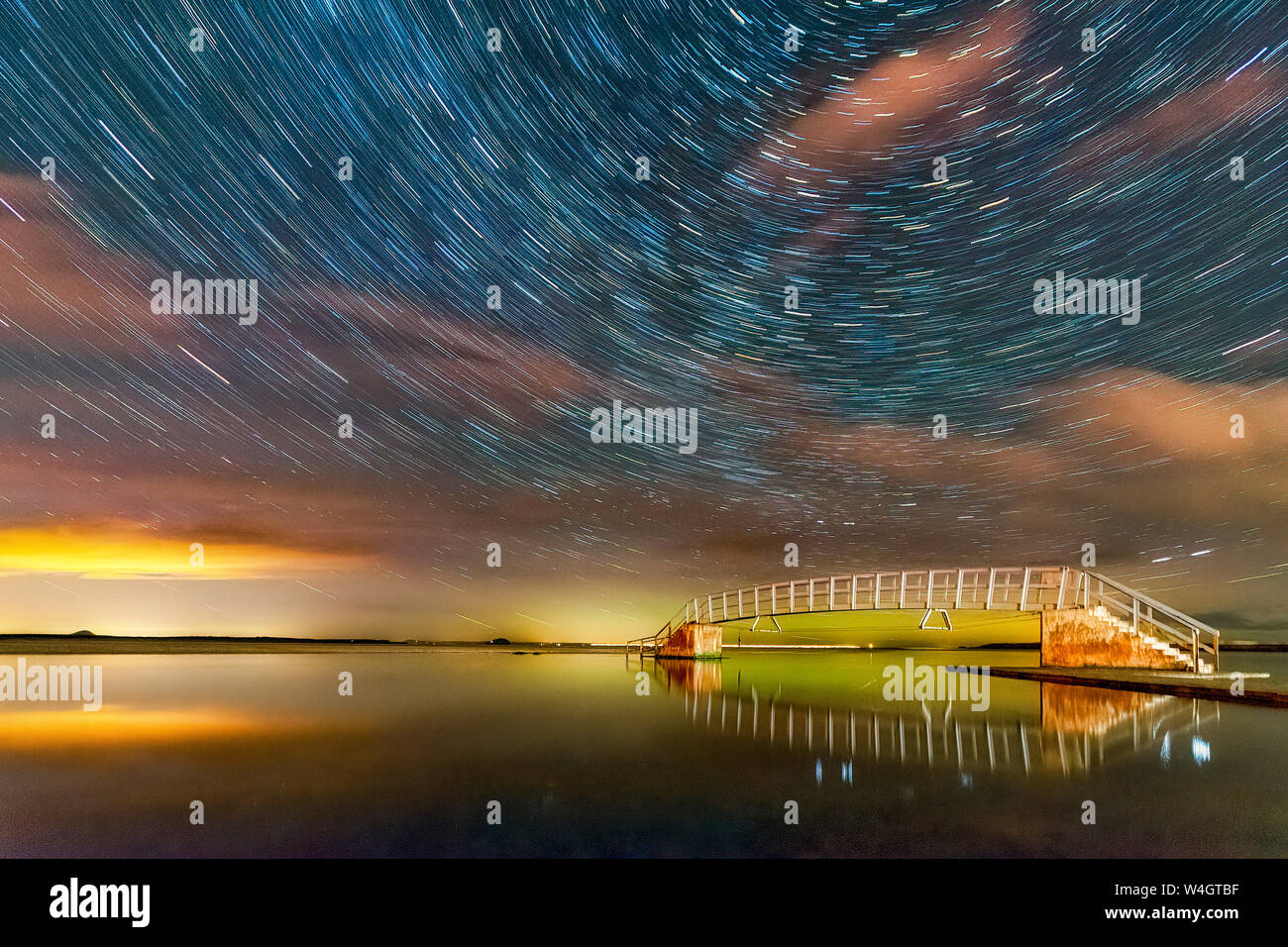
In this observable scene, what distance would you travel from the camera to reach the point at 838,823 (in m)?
9.80

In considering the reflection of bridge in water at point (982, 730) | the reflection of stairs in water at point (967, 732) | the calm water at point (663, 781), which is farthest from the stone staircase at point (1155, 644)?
the calm water at point (663, 781)

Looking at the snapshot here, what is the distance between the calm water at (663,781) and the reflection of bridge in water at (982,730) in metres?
0.11

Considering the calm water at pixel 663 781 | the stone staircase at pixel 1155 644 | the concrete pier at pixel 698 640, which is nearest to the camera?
the calm water at pixel 663 781

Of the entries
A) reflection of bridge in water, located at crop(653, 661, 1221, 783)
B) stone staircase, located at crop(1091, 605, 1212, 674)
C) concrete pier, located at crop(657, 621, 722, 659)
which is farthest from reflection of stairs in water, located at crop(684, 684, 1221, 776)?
concrete pier, located at crop(657, 621, 722, 659)

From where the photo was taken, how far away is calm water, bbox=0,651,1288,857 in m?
9.20

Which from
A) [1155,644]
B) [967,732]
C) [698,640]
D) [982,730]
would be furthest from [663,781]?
[698,640]

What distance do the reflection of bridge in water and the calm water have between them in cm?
11

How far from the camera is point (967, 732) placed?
17.6m

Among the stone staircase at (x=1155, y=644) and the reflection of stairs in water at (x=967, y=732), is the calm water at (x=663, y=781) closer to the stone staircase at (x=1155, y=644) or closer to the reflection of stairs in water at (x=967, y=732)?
the reflection of stairs in water at (x=967, y=732)

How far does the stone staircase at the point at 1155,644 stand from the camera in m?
28.0

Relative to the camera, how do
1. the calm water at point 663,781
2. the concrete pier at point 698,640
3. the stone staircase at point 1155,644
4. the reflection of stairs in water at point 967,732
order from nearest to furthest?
the calm water at point 663,781 → the reflection of stairs in water at point 967,732 → the stone staircase at point 1155,644 → the concrete pier at point 698,640

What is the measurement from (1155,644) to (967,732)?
1562 cm
